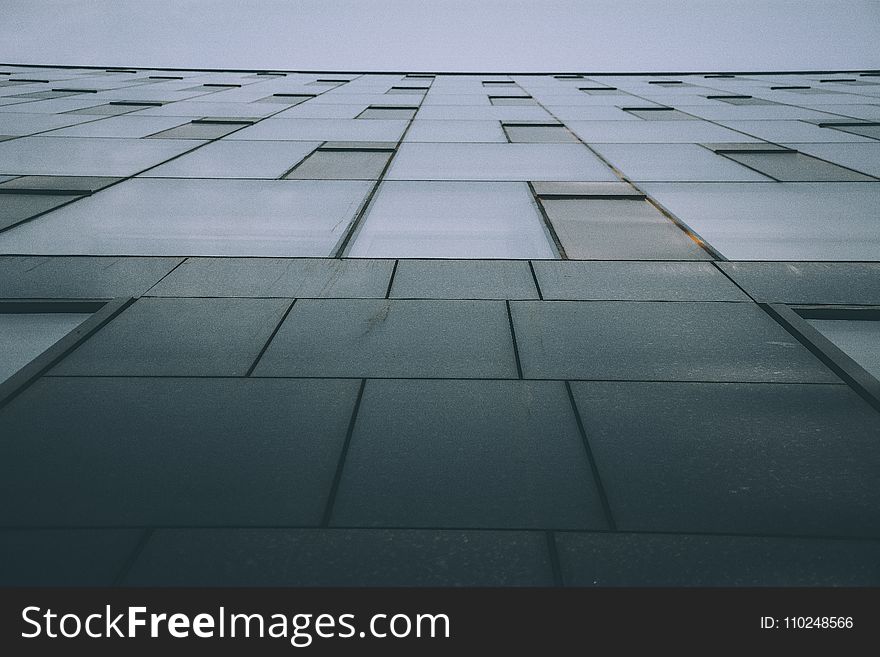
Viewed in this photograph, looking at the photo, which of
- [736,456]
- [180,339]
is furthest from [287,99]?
[736,456]

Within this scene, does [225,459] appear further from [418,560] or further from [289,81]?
[289,81]

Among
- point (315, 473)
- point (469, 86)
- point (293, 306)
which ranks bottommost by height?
point (315, 473)

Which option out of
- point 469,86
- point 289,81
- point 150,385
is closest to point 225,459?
point 150,385

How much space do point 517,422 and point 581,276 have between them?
1459 millimetres

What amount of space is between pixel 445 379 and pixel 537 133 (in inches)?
240

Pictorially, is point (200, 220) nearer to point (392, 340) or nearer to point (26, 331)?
point (26, 331)

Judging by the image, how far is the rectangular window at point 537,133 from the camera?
707cm

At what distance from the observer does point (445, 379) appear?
2297mm

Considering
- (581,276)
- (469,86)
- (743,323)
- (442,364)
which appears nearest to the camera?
(442,364)

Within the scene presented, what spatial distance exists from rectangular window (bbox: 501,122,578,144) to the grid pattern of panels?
1848mm

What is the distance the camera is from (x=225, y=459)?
1.85 metres

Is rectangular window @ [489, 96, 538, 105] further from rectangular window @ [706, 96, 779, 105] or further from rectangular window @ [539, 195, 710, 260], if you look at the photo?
rectangular window @ [539, 195, 710, 260]

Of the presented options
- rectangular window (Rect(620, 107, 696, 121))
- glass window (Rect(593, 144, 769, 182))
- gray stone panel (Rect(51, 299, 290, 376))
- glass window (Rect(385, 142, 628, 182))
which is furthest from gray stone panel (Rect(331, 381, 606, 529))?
rectangular window (Rect(620, 107, 696, 121))

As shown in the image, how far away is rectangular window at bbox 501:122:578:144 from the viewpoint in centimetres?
707
